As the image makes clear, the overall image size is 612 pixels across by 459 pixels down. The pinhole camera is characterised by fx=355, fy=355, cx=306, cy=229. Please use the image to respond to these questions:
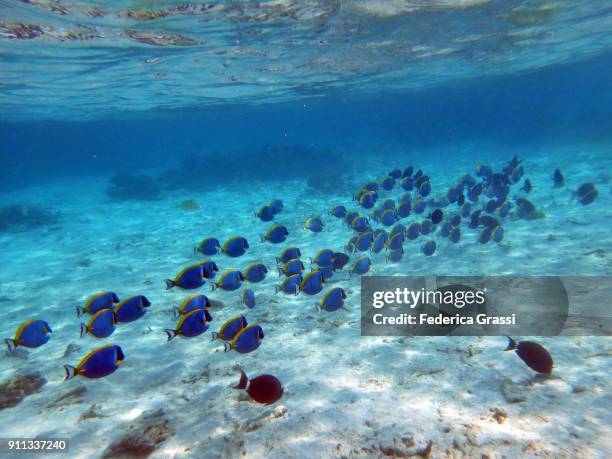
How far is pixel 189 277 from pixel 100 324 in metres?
1.24

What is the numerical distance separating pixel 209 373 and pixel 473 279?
6.78m

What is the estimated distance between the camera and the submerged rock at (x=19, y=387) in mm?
5617

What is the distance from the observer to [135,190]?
33.7 m

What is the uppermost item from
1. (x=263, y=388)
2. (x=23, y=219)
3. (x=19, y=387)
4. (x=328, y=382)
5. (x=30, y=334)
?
(x=23, y=219)

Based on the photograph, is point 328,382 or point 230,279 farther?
point 230,279

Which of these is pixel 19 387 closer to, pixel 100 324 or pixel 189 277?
pixel 100 324

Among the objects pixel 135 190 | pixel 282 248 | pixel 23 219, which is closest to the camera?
pixel 282 248

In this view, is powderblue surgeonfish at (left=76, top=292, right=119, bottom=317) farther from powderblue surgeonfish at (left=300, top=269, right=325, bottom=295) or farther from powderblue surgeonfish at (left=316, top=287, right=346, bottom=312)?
powderblue surgeonfish at (left=316, top=287, right=346, bottom=312)

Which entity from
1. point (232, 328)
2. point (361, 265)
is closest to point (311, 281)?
point (232, 328)

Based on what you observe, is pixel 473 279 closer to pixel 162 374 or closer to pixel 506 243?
pixel 506 243

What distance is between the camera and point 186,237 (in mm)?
17156

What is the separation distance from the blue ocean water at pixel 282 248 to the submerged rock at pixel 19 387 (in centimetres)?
4

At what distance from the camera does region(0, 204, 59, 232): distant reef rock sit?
23.2 meters

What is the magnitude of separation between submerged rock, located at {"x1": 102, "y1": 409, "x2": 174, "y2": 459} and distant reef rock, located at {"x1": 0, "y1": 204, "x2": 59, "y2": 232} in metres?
23.9
